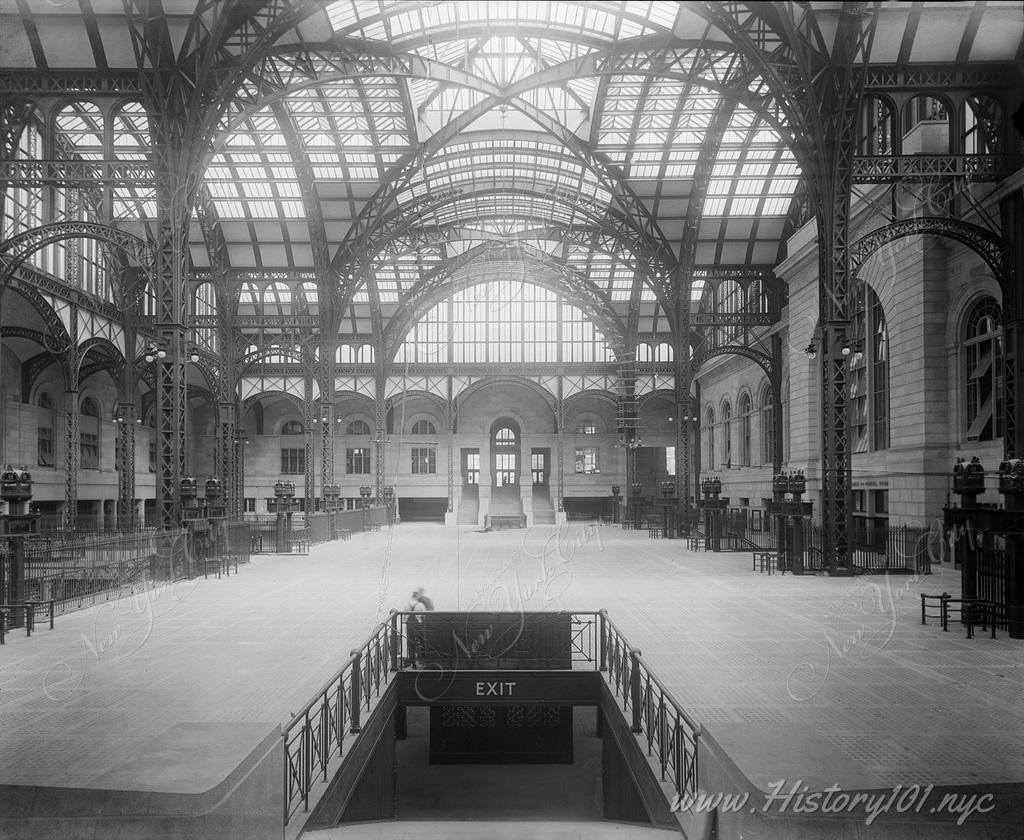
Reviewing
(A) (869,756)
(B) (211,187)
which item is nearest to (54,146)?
(B) (211,187)

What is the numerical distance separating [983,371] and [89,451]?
41.7 metres

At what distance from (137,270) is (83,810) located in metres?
43.6

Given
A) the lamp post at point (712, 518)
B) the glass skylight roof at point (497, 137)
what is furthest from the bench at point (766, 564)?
the glass skylight roof at point (497, 137)

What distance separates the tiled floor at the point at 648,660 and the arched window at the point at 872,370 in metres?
8.61

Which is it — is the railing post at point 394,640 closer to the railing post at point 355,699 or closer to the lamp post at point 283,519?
the railing post at point 355,699

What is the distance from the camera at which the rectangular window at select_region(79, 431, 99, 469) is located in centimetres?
4566

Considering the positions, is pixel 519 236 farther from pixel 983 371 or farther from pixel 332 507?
pixel 983 371

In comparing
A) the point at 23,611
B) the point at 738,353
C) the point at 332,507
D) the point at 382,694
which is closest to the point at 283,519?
the point at 332,507

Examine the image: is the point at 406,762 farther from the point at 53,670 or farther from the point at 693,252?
the point at 693,252

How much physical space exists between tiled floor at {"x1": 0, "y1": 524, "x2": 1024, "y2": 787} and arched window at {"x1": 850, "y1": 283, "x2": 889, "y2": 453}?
8610 mm

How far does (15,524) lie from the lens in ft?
50.7

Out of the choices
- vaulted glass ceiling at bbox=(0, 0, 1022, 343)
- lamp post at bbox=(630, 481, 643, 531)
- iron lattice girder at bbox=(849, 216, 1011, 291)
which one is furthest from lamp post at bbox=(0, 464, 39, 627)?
lamp post at bbox=(630, 481, 643, 531)

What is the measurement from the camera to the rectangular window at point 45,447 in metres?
41.0

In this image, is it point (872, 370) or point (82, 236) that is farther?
A: point (872, 370)
